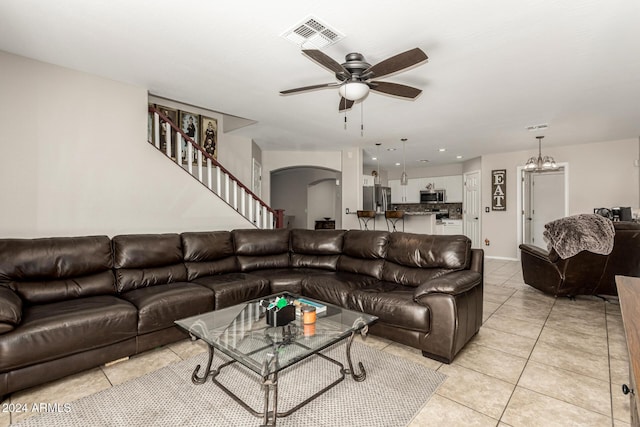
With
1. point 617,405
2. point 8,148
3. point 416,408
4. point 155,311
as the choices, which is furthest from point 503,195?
point 8,148

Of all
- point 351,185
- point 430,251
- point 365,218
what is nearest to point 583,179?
point 365,218

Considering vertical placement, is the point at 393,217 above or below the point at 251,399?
above

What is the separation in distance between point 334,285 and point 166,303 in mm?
1487

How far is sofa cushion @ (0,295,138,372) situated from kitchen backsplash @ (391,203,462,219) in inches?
337

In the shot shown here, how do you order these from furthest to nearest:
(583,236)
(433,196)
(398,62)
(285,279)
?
(433,196) → (583,236) → (285,279) → (398,62)

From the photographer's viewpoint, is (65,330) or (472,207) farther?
(472,207)

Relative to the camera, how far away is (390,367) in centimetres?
226

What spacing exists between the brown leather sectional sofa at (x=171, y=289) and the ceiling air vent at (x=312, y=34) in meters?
2.06

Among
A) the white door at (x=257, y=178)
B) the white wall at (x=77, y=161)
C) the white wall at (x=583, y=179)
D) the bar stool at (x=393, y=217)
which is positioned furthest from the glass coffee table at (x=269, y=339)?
the white wall at (x=583, y=179)

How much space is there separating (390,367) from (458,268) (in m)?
1.18

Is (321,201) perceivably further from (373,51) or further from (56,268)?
(56,268)

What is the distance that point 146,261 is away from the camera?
2.99 m

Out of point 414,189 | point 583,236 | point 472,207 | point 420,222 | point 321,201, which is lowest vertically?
point 583,236

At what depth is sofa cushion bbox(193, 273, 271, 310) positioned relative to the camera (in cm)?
287
